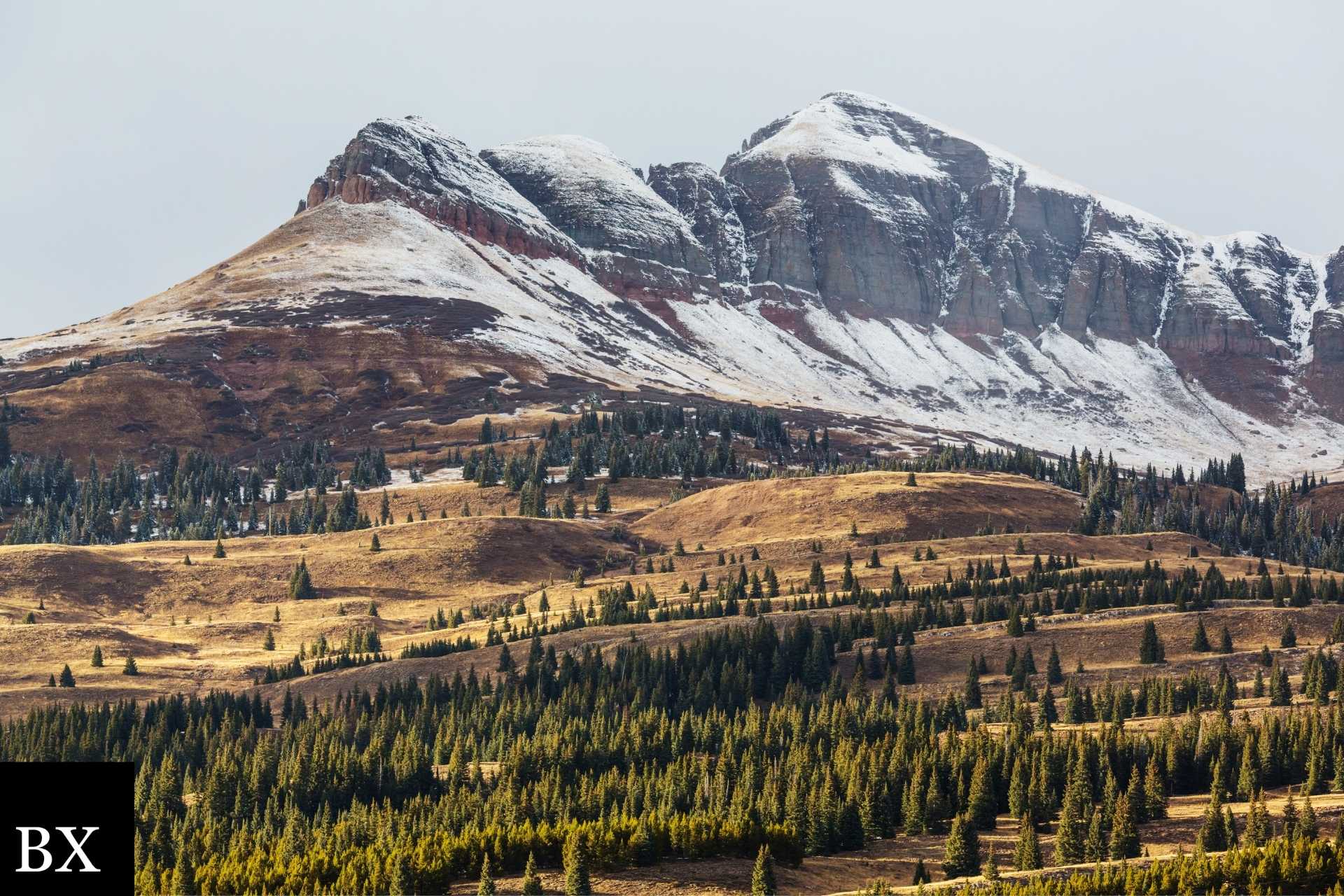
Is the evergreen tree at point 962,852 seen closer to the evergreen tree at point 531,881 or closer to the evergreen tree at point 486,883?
the evergreen tree at point 531,881

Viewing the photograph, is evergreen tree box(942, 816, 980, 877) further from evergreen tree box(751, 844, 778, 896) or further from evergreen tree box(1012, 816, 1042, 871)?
evergreen tree box(751, 844, 778, 896)

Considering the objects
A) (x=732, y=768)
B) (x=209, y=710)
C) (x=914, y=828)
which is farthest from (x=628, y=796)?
(x=209, y=710)

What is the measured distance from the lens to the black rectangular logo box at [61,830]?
42.8m

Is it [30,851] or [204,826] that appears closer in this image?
[30,851]

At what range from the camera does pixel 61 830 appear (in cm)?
4328

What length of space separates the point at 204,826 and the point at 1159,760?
8439 centimetres

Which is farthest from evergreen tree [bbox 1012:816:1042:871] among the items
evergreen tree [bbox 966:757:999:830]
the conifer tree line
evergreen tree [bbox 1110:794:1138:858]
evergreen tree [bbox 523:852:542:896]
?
evergreen tree [bbox 523:852:542:896]

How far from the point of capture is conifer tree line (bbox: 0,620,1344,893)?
398 feet

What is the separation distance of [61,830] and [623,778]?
114 metres

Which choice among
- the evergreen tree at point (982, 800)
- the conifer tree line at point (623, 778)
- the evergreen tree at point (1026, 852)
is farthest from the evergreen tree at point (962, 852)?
the evergreen tree at point (982, 800)

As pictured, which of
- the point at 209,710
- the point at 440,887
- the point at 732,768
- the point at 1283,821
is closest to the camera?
the point at 440,887

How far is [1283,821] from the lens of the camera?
128 m

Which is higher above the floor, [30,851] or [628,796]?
[30,851]

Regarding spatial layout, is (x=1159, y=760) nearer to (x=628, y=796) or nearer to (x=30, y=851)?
(x=628, y=796)
